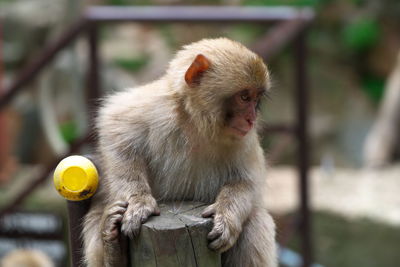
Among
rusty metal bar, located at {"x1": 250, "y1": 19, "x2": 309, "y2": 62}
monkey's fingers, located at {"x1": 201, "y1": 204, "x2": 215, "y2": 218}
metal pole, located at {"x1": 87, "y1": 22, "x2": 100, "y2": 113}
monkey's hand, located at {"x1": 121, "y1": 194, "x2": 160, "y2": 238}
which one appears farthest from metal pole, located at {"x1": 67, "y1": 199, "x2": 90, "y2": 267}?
rusty metal bar, located at {"x1": 250, "y1": 19, "x2": 309, "y2": 62}

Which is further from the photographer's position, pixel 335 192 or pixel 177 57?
pixel 335 192

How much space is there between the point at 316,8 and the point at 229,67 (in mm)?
10175

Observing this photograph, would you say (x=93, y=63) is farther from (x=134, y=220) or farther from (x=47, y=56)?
(x=134, y=220)

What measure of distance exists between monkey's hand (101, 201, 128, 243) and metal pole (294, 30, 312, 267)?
3.42 m

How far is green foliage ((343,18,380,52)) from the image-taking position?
41.0ft

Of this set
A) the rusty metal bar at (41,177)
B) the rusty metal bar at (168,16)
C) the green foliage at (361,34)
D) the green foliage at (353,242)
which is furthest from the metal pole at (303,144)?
the green foliage at (361,34)

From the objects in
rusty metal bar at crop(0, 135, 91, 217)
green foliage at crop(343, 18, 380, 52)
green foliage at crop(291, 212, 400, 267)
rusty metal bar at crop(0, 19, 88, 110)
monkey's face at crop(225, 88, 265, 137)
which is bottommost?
green foliage at crop(291, 212, 400, 267)

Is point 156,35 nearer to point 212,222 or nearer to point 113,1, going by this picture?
point 113,1

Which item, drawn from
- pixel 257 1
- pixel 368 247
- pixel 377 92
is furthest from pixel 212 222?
pixel 377 92

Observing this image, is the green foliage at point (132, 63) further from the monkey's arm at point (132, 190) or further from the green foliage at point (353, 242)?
the monkey's arm at point (132, 190)

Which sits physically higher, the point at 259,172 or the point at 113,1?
the point at 113,1

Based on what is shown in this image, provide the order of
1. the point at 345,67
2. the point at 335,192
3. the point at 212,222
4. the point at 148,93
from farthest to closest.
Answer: the point at 345,67
the point at 335,192
the point at 148,93
the point at 212,222

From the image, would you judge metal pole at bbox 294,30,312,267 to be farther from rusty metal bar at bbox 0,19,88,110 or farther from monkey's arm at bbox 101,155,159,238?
monkey's arm at bbox 101,155,159,238

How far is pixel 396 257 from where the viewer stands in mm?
7230
